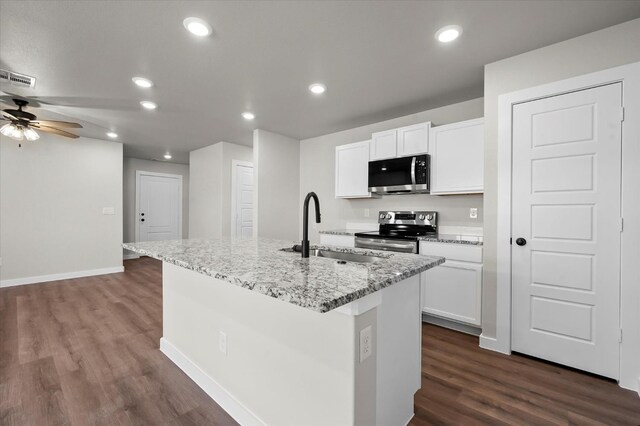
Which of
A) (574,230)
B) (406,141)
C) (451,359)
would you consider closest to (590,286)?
(574,230)

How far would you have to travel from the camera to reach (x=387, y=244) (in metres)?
3.18

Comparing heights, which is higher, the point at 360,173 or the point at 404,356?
the point at 360,173

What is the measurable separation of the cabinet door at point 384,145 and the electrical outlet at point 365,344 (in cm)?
279

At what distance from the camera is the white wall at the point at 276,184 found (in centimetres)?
450

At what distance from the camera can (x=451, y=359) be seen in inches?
90.0

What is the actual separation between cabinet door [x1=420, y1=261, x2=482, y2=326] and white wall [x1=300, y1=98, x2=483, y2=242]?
79 cm

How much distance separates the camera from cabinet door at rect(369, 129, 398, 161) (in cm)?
354

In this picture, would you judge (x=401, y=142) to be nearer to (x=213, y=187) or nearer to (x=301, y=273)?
(x=301, y=273)

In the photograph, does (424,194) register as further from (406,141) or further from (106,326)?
(106,326)

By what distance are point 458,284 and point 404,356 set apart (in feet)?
5.18

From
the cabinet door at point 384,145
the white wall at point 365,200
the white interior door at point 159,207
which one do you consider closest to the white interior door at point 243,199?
the white wall at point 365,200

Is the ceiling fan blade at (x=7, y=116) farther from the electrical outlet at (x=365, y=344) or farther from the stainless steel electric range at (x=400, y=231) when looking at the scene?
the electrical outlet at (x=365, y=344)

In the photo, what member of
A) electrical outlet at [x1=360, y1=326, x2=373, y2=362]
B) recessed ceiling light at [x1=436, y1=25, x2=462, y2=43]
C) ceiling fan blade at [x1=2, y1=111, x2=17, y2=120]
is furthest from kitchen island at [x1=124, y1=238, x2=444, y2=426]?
ceiling fan blade at [x1=2, y1=111, x2=17, y2=120]

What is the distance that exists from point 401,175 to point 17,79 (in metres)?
3.98
